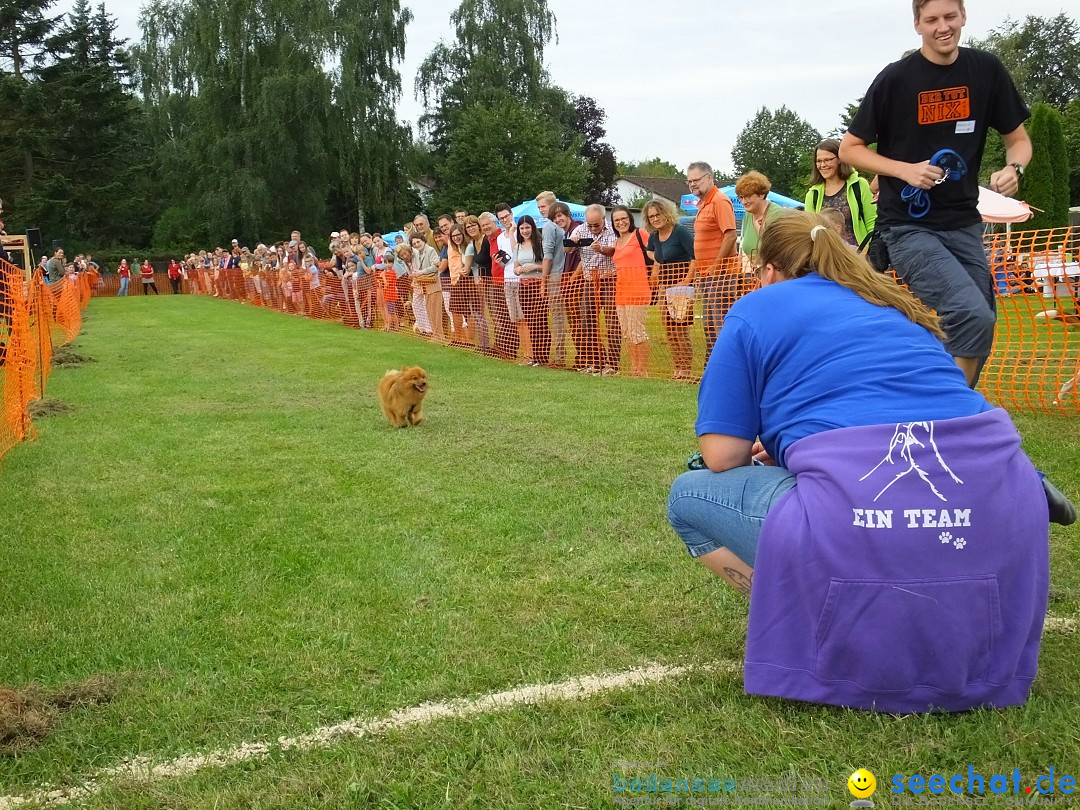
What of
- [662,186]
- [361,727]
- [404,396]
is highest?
[662,186]

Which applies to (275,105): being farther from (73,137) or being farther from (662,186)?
(662,186)

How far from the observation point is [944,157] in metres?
3.93

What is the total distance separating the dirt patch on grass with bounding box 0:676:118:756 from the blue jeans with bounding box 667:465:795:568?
1729mm

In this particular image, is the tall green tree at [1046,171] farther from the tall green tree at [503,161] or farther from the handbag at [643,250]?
the tall green tree at [503,161]

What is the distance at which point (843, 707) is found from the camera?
234 centimetres

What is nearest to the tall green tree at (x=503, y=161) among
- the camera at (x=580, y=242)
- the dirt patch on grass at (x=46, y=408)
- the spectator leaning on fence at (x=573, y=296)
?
the camera at (x=580, y=242)

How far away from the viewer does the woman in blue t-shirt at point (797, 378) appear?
2350 millimetres

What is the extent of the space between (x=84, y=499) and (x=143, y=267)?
3910cm

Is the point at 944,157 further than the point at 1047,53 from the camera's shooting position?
No

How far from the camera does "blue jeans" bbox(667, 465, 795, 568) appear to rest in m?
2.46

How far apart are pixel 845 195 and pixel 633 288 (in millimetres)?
2697

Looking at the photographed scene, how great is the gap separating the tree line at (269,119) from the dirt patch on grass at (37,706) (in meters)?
37.8

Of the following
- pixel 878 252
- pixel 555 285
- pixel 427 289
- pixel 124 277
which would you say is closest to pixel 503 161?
pixel 124 277

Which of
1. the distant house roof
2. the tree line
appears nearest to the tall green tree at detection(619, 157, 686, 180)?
the distant house roof
